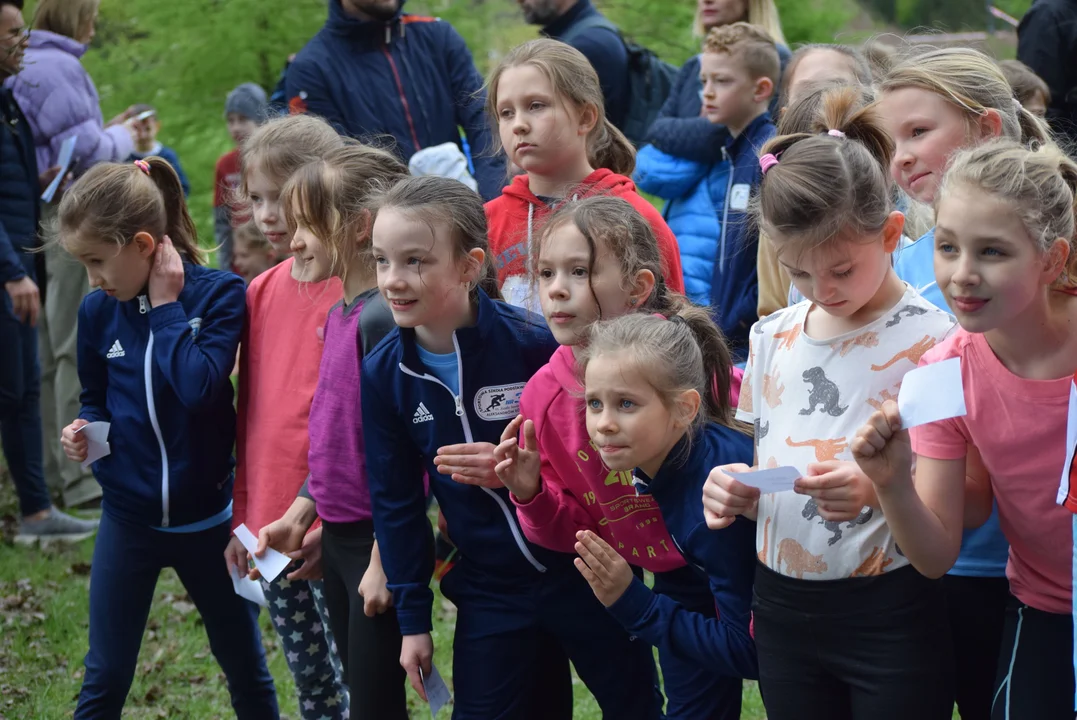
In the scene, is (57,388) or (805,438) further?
(57,388)

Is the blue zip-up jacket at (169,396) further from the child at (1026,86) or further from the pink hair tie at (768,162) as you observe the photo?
the child at (1026,86)

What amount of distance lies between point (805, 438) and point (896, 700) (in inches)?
21.2

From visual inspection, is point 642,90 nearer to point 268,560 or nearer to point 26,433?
point 268,560

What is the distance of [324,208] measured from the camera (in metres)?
3.32

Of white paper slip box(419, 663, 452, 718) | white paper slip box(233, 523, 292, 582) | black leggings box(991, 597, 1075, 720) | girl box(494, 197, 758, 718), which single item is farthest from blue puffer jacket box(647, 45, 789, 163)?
black leggings box(991, 597, 1075, 720)

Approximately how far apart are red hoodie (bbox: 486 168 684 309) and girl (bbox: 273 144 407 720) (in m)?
0.42

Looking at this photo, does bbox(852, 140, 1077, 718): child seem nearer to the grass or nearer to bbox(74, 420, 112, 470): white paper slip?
the grass

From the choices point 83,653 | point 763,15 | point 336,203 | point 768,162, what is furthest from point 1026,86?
point 83,653

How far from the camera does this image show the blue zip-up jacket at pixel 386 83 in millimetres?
5242

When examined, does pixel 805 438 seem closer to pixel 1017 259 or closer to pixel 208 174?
pixel 1017 259

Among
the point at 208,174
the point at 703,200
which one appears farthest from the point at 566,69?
the point at 208,174

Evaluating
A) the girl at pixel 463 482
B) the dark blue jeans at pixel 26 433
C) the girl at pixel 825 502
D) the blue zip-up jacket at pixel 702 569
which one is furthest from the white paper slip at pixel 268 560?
the dark blue jeans at pixel 26 433

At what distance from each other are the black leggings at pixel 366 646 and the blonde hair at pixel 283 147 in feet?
3.73

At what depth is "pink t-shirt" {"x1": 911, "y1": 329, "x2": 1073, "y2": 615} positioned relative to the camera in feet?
7.17
